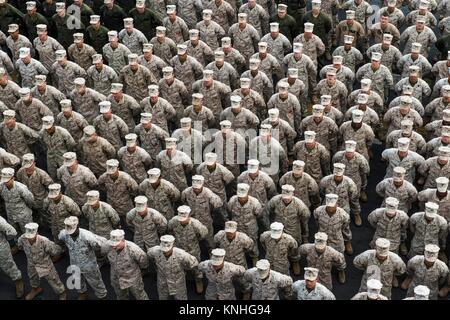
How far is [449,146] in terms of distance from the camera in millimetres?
11469

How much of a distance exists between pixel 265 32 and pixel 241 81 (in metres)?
3.43

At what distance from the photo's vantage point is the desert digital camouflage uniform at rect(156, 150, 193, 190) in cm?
1162

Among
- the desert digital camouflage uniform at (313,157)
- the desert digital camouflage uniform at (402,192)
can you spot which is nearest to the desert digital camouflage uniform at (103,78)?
the desert digital camouflage uniform at (313,157)

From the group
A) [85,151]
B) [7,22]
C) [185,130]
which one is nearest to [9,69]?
[7,22]

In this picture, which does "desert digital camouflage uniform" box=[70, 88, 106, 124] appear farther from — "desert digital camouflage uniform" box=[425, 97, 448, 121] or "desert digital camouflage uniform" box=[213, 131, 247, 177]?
"desert digital camouflage uniform" box=[425, 97, 448, 121]

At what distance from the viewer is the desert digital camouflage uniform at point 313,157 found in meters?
11.8

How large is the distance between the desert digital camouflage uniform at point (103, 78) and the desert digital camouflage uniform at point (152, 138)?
1.71m

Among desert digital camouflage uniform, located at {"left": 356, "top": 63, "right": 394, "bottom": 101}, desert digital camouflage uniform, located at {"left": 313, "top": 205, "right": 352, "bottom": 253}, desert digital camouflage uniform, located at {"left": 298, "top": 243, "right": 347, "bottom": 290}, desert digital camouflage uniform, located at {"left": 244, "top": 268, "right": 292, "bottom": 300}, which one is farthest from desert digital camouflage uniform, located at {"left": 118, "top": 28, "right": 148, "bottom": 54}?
desert digital camouflage uniform, located at {"left": 244, "top": 268, "right": 292, "bottom": 300}

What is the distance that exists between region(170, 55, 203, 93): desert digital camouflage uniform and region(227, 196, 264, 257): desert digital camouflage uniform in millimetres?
3766

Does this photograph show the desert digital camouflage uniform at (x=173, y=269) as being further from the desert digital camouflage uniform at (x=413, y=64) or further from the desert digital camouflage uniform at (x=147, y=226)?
the desert digital camouflage uniform at (x=413, y=64)

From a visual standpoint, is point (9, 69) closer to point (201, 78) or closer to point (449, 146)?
point (201, 78)

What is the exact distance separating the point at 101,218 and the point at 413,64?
6483 millimetres

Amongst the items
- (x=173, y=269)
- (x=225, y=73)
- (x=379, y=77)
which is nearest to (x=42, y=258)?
(x=173, y=269)

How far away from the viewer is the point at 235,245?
409 inches
